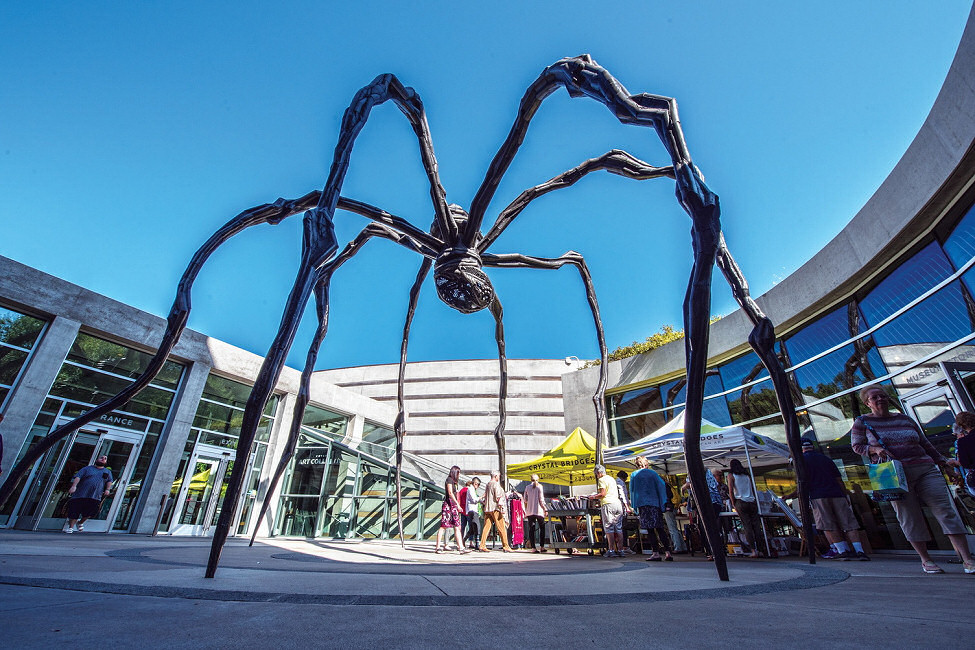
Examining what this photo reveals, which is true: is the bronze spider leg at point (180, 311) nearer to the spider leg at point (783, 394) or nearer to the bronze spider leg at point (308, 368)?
the bronze spider leg at point (308, 368)

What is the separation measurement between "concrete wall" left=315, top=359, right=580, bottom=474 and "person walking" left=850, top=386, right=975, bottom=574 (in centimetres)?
1941

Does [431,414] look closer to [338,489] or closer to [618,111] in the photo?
[338,489]

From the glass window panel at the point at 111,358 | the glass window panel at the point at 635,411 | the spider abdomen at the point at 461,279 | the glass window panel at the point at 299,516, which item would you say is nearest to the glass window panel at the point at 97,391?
the glass window panel at the point at 111,358

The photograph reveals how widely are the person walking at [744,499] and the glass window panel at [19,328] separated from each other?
43.4 feet

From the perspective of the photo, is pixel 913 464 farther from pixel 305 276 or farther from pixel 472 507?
pixel 472 507

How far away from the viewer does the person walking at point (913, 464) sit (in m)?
3.19

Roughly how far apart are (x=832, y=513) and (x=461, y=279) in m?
5.16

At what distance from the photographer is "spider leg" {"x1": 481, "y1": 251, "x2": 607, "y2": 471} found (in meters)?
5.21

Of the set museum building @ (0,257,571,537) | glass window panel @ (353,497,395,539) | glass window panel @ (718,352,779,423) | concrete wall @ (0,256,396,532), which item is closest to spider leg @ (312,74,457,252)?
concrete wall @ (0,256,396,532)

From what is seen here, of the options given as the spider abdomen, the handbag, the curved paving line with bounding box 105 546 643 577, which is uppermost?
the spider abdomen

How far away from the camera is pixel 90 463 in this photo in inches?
368

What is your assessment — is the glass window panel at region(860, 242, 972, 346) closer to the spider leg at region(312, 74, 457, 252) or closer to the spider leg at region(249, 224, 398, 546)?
the spider leg at region(312, 74, 457, 252)

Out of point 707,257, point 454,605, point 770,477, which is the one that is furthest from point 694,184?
point 770,477

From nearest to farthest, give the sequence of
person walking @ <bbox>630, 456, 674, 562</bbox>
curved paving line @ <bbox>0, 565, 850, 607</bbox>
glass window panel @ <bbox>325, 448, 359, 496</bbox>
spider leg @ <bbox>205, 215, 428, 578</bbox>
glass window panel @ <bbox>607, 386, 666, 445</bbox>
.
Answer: curved paving line @ <bbox>0, 565, 850, 607</bbox>, spider leg @ <bbox>205, 215, 428, 578</bbox>, person walking @ <bbox>630, 456, 674, 562</bbox>, glass window panel @ <bbox>325, 448, 359, 496</bbox>, glass window panel @ <bbox>607, 386, 666, 445</bbox>
